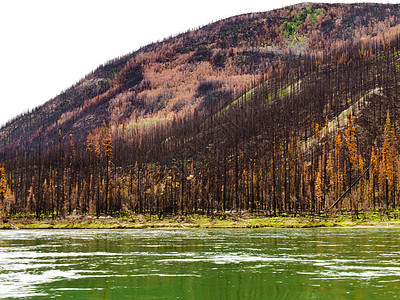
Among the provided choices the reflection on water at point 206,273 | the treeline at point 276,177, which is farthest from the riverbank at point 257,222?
the reflection on water at point 206,273

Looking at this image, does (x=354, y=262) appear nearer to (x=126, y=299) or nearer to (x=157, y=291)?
(x=157, y=291)

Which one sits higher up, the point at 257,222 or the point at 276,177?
the point at 276,177

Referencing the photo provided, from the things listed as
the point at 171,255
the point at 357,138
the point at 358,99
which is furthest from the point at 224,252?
the point at 358,99

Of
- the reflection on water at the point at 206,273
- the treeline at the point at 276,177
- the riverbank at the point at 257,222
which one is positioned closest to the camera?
the reflection on water at the point at 206,273

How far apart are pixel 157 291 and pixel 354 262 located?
Answer: 536 inches

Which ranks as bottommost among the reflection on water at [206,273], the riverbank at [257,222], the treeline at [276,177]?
the riverbank at [257,222]

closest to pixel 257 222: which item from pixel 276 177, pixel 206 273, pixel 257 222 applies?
pixel 257 222

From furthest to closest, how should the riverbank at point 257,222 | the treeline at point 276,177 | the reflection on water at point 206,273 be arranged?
the treeline at point 276,177
the riverbank at point 257,222
the reflection on water at point 206,273

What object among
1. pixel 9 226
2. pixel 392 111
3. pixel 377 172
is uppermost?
pixel 392 111

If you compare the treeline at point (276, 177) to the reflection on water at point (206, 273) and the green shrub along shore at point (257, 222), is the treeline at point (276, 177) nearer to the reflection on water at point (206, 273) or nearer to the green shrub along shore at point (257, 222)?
the green shrub along shore at point (257, 222)

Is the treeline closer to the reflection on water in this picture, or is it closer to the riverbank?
the riverbank

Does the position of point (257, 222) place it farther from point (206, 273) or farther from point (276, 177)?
point (276, 177)

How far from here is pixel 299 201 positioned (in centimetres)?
11306

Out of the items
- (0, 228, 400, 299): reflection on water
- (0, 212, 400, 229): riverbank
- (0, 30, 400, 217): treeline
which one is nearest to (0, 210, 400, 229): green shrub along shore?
(0, 212, 400, 229): riverbank
